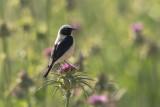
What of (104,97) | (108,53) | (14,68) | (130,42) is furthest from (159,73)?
(104,97)

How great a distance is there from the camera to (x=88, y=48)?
8641mm

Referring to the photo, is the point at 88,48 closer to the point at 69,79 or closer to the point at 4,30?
the point at 4,30

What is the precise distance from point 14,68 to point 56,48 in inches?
189

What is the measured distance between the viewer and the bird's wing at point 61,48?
503 cm

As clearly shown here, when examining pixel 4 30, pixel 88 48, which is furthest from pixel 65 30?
pixel 88 48

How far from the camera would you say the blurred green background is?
696 cm

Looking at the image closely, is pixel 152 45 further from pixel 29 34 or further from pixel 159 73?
Answer: pixel 29 34

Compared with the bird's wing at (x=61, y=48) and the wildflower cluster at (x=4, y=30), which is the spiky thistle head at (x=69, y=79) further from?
the wildflower cluster at (x=4, y=30)

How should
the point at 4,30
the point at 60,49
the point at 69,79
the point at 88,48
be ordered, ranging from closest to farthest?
the point at 69,79 < the point at 60,49 < the point at 4,30 < the point at 88,48

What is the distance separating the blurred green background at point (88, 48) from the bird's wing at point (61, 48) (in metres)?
1.33

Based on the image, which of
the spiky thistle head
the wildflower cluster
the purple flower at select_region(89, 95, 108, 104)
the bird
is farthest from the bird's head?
the wildflower cluster

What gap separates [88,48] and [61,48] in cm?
352

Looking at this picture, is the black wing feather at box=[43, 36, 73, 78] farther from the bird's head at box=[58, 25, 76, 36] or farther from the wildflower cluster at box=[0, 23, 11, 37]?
the wildflower cluster at box=[0, 23, 11, 37]

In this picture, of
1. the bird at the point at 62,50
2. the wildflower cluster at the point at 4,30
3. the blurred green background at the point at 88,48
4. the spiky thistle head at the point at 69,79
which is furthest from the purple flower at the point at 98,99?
the wildflower cluster at the point at 4,30
